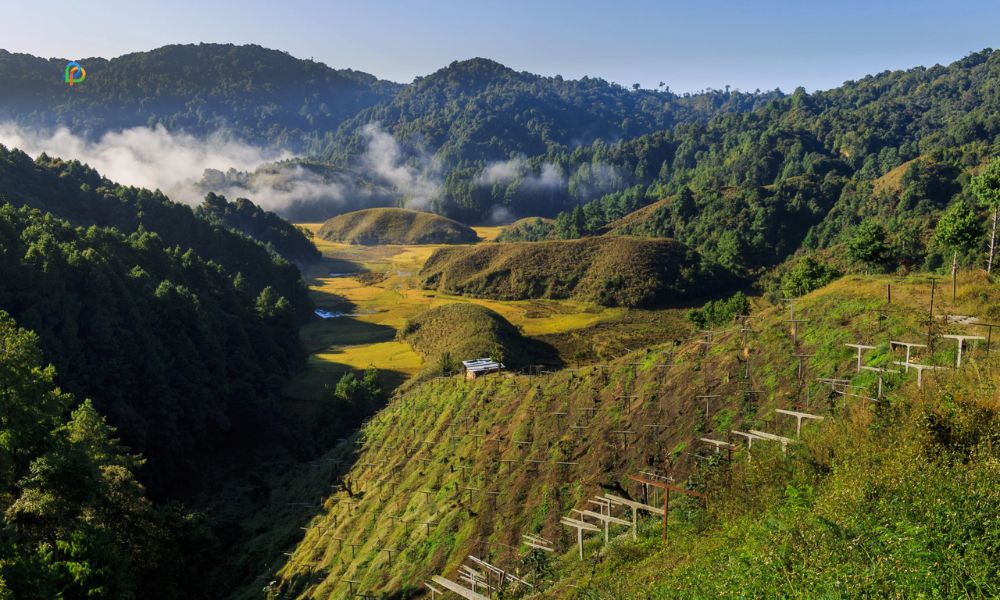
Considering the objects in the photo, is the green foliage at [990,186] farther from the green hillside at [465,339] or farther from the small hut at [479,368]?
the green hillside at [465,339]

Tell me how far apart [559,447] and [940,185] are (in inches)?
5208

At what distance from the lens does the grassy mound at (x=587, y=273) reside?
107 metres

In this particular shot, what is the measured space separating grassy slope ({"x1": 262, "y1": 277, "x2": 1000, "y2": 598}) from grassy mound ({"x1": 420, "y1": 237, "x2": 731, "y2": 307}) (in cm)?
6649

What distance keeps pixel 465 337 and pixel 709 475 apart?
55.0m

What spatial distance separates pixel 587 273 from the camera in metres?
116

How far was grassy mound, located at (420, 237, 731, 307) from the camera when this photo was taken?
107 metres

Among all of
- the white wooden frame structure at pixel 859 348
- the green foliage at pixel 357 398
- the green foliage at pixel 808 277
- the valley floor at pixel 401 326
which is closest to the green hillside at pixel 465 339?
the valley floor at pixel 401 326

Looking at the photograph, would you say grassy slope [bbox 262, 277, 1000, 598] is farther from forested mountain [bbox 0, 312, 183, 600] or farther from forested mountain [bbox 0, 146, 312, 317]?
forested mountain [bbox 0, 146, 312, 317]

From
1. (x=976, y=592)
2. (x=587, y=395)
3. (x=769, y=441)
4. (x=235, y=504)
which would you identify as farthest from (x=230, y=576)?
(x=976, y=592)

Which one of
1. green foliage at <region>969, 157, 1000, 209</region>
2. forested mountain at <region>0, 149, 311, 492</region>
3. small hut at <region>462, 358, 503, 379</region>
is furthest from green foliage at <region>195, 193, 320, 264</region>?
green foliage at <region>969, 157, 1000, 209</region>

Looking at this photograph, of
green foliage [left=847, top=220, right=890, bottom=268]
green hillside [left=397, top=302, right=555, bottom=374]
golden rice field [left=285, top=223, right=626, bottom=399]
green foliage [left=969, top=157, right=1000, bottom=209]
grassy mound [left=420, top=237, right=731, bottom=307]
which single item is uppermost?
green foliage [left=969, top=157, right=1000, bottom=209]

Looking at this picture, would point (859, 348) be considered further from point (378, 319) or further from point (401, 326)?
point (378, 319)

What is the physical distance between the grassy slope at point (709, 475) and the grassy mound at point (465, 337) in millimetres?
19729

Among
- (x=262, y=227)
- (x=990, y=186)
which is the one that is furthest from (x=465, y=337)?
(x=262, y=227)
